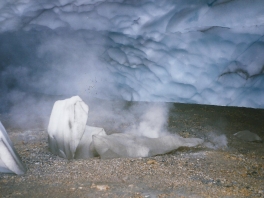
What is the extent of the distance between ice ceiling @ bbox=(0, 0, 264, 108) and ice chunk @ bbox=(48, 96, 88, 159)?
247cm

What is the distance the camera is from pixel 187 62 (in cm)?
543

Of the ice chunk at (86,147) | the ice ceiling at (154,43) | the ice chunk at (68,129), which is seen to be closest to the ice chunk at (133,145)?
the ice chunk at (86,147)

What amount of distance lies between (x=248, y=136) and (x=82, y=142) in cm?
257

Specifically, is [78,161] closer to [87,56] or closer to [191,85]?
[191,85]

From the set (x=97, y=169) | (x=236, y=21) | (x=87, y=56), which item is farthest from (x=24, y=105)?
(x=236, y=21)

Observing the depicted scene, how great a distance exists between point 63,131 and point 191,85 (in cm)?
299

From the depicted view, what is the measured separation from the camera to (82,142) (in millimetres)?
3625

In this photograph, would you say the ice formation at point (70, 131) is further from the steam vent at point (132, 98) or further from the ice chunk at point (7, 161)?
the ice chunk at point (7, 161)

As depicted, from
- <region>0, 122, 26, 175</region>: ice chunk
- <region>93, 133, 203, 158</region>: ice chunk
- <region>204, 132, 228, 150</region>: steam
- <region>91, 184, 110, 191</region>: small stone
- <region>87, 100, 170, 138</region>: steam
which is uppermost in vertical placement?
<region>0, 122, 26, 175</region>: ice chunk

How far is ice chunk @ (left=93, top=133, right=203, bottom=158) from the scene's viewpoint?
11.1ft

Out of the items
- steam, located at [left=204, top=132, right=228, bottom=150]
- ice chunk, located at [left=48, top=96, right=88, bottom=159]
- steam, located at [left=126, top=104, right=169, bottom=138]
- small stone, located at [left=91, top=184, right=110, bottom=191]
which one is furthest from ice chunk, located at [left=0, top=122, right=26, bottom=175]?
steam, located at [left=204, top=132, right=228, bottom=150]

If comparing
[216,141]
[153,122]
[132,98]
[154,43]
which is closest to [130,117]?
[153,122]

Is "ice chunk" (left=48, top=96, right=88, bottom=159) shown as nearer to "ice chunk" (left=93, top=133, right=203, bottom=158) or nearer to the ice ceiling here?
"ice chunk" (left=93, top=133, right=203, bottom=158)

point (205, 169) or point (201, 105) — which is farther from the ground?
point (205, 169)
